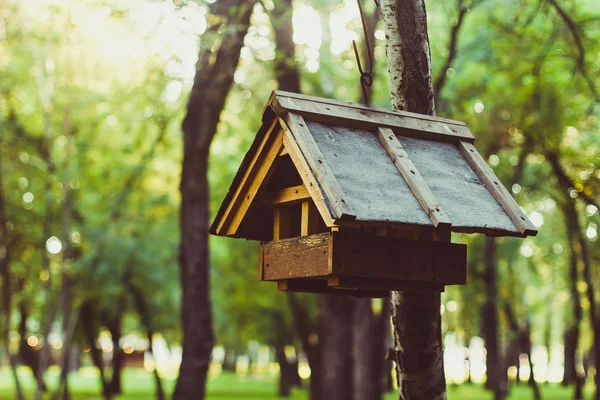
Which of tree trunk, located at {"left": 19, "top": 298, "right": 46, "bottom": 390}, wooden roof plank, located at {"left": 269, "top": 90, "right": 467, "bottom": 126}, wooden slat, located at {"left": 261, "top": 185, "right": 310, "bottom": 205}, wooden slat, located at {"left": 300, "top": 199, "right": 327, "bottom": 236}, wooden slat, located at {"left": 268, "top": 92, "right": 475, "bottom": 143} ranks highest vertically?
wooden roof plank, located at {"left": 269, "top": 90, "right": 467, "bottom": 126}

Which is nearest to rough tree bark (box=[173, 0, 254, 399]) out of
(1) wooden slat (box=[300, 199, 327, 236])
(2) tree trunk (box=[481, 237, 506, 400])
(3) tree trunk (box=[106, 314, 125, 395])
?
(1) wooden slat (box=[300, 199, 327, 236])

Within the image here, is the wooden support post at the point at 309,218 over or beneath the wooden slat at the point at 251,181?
beneath

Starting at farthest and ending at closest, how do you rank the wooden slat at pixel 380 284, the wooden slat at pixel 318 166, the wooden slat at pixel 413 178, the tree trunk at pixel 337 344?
the tree trunk at pixel 337 344 < the wooden slat at pixel 380 284 < the wooden slat at pixel 413 178 < the wooden slat at pixel 318 166

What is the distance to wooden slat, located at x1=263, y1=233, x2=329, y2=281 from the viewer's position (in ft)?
13.8

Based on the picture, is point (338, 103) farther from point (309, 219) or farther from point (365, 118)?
point (309, 219)

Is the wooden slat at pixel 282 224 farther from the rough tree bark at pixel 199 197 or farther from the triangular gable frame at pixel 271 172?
the rough tree bark at pixel 199 197

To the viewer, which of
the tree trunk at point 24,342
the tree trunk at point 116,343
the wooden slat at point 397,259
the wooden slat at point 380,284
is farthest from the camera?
the tree trunk at point 116,343

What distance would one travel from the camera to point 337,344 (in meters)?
12.8

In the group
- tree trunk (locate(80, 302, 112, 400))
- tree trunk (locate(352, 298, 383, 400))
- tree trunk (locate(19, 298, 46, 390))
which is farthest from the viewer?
tree trunk (locate(19, 298, 46, 390))

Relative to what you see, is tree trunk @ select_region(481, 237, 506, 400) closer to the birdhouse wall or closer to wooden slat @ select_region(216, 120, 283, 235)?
wooden slat @ select_region(216, 120, 283, 235)

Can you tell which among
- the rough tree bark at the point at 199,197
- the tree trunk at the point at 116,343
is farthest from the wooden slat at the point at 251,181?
the tree trunk at the point at 116,343

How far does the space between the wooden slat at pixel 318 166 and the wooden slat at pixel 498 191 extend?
41.6 inches

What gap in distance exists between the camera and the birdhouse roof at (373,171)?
3.88 m

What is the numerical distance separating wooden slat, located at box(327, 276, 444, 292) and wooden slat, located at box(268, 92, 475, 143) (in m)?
0.87
